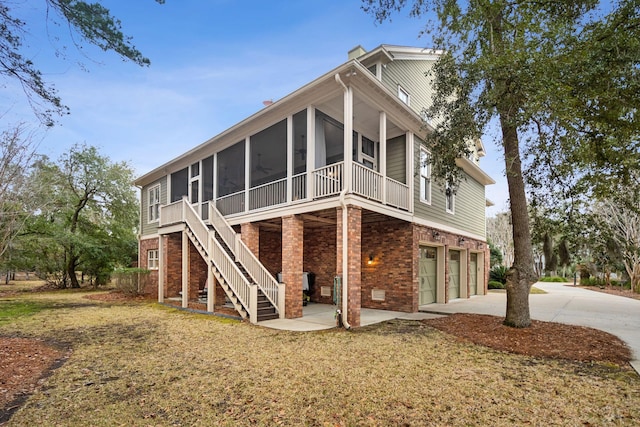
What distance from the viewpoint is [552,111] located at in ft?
19.0

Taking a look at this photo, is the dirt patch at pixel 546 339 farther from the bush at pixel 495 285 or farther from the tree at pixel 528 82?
the bush at pixel 495 285

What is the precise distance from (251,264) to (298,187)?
2682mm

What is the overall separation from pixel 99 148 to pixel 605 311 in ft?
83.9

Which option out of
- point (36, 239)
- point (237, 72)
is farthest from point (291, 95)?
point (36, 239)

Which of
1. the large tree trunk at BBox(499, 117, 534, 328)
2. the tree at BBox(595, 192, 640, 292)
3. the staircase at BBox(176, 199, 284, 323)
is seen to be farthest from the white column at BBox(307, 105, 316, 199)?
the tree at BBox(595, 192, 640, 292)

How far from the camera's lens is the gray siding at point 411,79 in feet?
38.6

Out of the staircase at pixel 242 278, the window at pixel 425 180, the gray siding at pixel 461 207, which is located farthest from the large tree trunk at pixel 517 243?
the staircase at pixel 242 278

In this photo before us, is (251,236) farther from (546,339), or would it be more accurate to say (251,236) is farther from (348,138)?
(546,339)

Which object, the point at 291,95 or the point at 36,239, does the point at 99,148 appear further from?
the point at 291,95

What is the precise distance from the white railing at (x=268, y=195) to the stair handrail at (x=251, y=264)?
121cm

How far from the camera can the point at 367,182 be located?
8.80m

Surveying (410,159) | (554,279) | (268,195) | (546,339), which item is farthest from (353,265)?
(554,279)

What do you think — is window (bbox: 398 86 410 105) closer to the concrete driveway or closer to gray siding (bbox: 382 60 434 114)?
gray siding (bbox: 382 60 434 114)

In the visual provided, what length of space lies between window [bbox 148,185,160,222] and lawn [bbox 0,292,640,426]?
1058 cm
